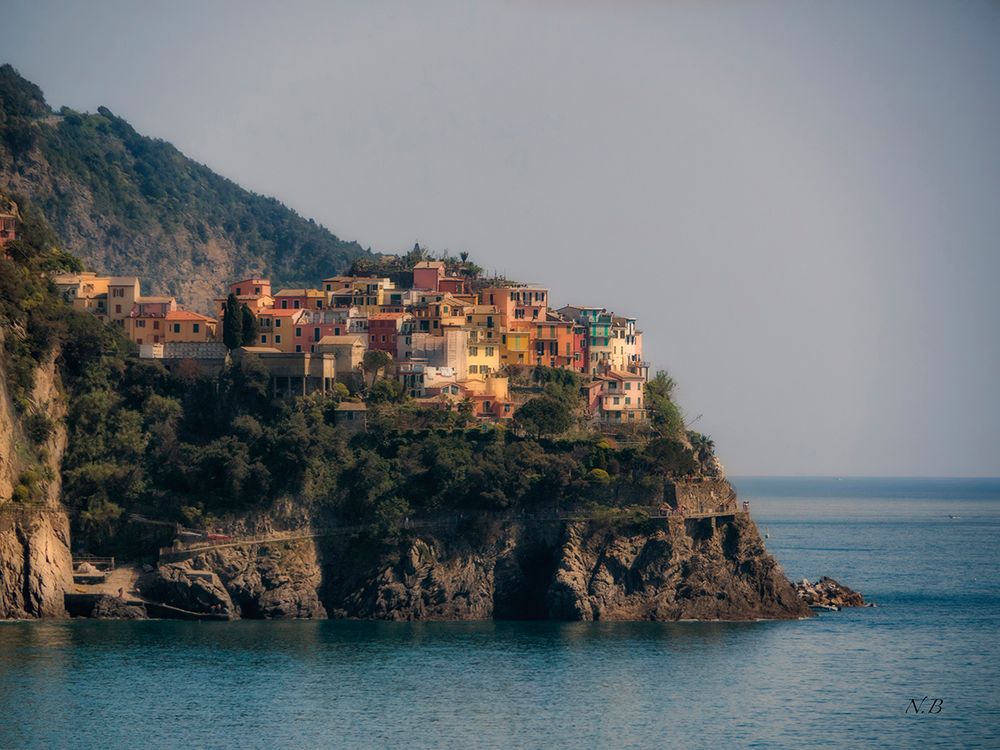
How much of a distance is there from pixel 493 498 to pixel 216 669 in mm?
18415

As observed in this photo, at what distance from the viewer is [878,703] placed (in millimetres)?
75312

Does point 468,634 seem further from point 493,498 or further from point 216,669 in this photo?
point 216,669

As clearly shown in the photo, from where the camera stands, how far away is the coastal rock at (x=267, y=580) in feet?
301

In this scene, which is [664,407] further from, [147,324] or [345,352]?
[147,324]

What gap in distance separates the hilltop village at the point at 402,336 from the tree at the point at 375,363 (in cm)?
5

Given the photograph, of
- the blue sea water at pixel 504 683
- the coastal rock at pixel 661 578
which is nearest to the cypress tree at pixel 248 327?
the blue sea water at pixel 504 683

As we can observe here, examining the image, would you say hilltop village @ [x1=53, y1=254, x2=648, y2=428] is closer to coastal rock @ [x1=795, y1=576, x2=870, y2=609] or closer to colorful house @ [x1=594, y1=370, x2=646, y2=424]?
colorful house @ [x1=594, y1=370, x2=646, y2=424]

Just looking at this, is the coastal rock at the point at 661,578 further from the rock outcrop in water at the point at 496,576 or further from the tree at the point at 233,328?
the tree at the point at 233,328

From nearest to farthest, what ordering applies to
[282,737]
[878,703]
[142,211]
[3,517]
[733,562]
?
1. [282,737]
2. [878,703]
3. [3,517]
4. [733,562]
5. [142,211]

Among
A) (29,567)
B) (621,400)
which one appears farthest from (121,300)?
(621,400)

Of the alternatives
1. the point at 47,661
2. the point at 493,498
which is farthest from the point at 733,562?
the point at 47,661

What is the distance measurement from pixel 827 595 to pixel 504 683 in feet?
95.9

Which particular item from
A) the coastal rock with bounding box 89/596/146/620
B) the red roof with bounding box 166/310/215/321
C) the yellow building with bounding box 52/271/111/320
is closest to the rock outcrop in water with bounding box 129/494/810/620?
the coastal rock with bounding box 89/596/146/620

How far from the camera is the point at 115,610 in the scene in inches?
3548
